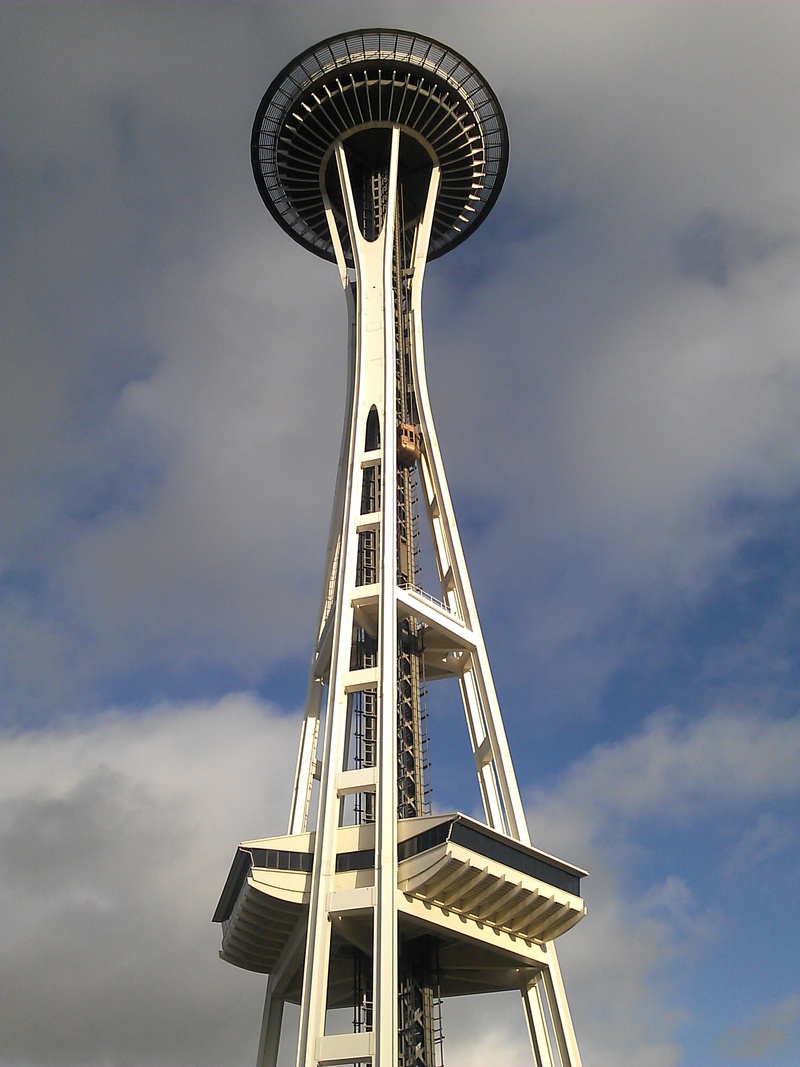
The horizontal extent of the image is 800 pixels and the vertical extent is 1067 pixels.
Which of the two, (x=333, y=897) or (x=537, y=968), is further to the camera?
(x=537, y=968)

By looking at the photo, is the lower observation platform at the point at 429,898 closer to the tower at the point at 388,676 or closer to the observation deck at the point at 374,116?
the tower at the point at 388,676

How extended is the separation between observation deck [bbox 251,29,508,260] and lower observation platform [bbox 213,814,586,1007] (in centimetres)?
3265

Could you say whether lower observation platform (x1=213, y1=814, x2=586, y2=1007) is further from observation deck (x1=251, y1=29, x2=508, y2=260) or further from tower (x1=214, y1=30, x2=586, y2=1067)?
observation deck (x1=251, y1=29, x2=508, y2=260)

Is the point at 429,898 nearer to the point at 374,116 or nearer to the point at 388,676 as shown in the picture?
the point at 388,676

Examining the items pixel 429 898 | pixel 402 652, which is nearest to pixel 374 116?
pixel 402 652

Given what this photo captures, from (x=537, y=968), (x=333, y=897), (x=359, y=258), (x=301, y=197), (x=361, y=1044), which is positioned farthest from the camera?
(x=301, y=197)

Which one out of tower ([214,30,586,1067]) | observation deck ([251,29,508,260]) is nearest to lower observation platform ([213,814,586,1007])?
tower ([214,30,586,1067])

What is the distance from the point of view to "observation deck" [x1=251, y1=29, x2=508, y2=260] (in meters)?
47.3

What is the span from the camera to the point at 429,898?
105 ft

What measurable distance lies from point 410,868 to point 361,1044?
5.23 meters

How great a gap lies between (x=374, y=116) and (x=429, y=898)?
3600 cm

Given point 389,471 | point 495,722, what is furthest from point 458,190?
point 495,722

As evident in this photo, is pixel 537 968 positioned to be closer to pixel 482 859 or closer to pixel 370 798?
pixel 482 859

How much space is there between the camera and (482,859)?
3216 cm
